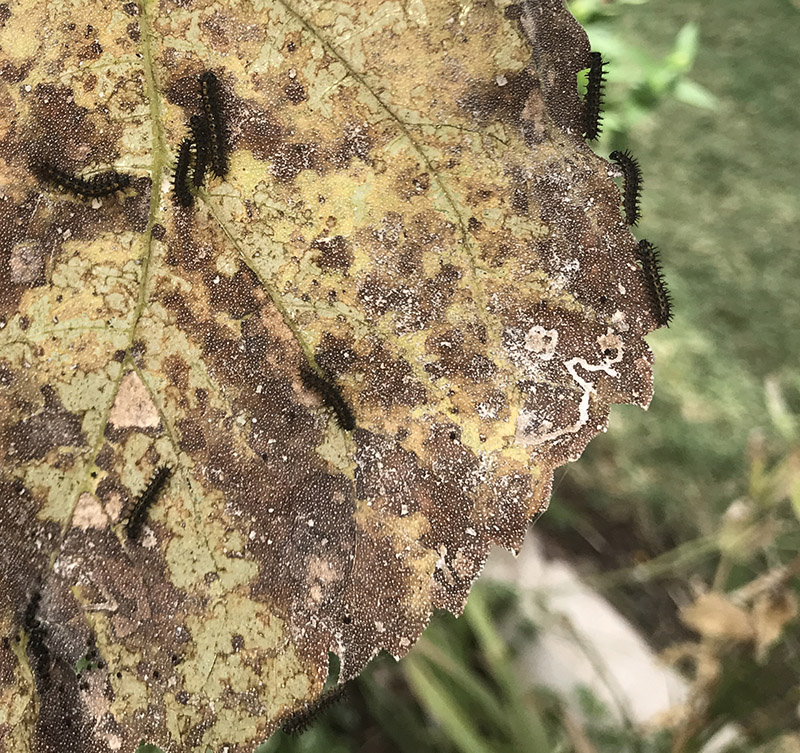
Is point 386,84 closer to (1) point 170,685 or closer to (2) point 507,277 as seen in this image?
(2) point 507,277

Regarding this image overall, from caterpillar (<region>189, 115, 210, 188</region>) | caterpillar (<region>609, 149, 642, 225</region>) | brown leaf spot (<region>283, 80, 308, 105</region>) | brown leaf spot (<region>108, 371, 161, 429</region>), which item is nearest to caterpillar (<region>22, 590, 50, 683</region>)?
brown leaf spot (<region>108, 371, 161, 429</region>)

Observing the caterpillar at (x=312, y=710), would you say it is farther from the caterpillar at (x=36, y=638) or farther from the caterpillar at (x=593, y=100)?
the caterpillar at (x=593, y=100)

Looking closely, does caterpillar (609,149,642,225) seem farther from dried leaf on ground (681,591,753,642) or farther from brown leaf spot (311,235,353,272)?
dried leaf on ground (681,591,753,642)

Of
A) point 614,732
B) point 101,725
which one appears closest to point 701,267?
point 614,732

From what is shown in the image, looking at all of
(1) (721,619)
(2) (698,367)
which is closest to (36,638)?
(1) (721,619)

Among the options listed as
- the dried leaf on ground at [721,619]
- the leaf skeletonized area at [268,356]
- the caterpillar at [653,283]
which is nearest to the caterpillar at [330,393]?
the leaf skeletonized area at [268,356]

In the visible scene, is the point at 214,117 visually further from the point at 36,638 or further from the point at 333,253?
the point at 36,638

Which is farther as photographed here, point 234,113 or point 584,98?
point 584,98
